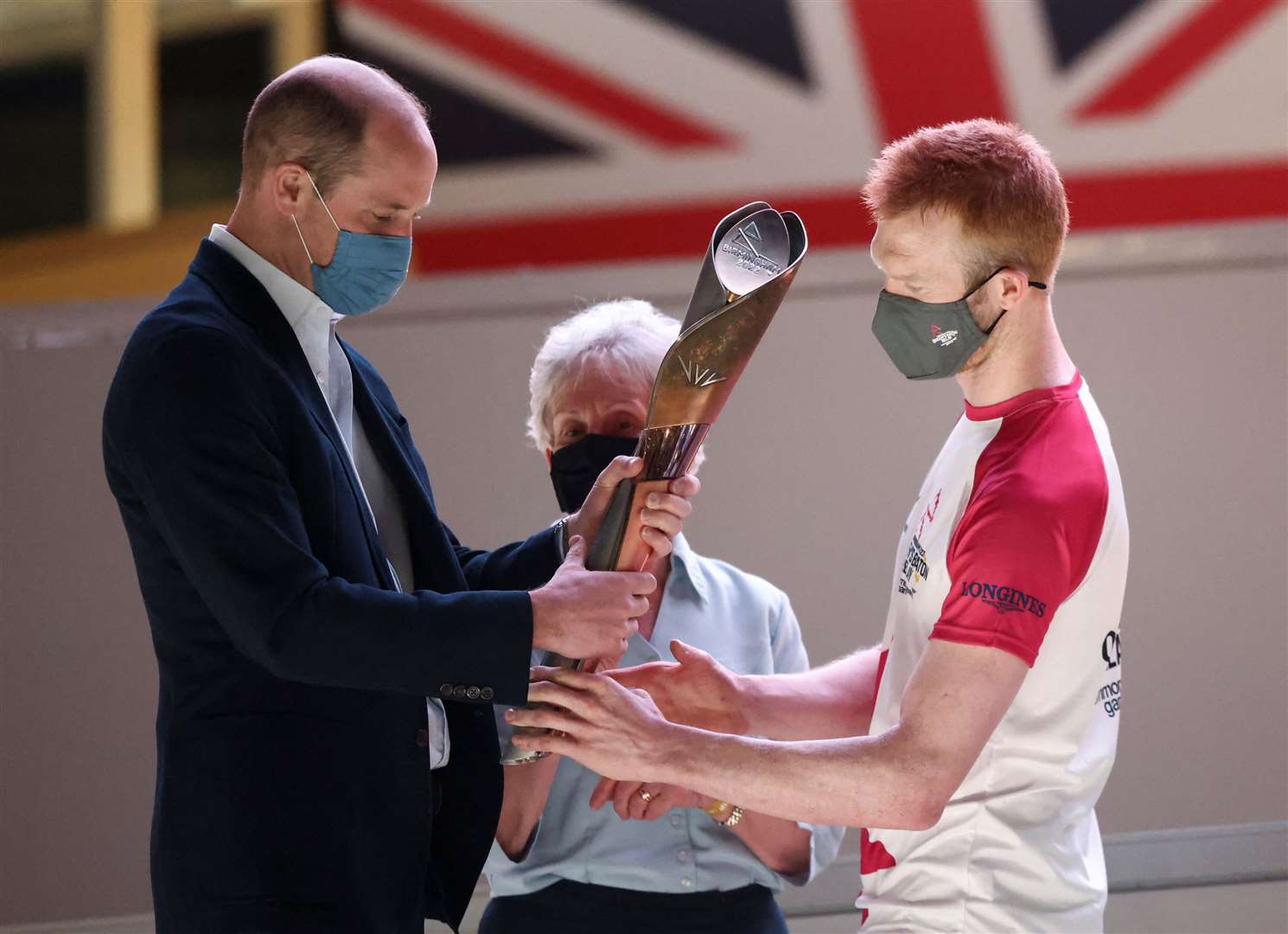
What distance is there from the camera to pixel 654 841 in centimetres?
230

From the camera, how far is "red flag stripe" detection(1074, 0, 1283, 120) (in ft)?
12.5

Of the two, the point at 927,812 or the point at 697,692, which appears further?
the point at 697,692

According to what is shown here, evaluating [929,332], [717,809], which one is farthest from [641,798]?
[929,332]

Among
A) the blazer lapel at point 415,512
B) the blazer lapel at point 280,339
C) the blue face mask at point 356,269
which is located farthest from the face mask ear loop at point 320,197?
the blazer lapel at point 415,512

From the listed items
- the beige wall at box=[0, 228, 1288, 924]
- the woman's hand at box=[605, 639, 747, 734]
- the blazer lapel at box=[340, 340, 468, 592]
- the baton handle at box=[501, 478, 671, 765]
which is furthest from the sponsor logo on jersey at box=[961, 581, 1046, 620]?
the beige wall at box=[0, 228, 1288, 924]

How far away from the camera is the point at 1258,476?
391 cm

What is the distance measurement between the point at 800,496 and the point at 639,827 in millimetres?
1614

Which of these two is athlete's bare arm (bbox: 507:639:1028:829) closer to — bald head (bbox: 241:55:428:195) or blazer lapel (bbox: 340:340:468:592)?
blazer lapel (bbox: 340:340:468:592)

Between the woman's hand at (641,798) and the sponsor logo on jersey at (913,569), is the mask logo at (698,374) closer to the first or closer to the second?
the sponsor logo on jersey at (913,569)

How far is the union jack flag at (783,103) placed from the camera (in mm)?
3656

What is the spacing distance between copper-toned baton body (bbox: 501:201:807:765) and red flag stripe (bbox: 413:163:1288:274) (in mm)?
1796

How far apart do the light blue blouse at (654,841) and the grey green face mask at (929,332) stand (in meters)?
0.68

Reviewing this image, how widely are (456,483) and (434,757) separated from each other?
70.9 inches

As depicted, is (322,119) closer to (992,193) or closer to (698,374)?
(698,374)
